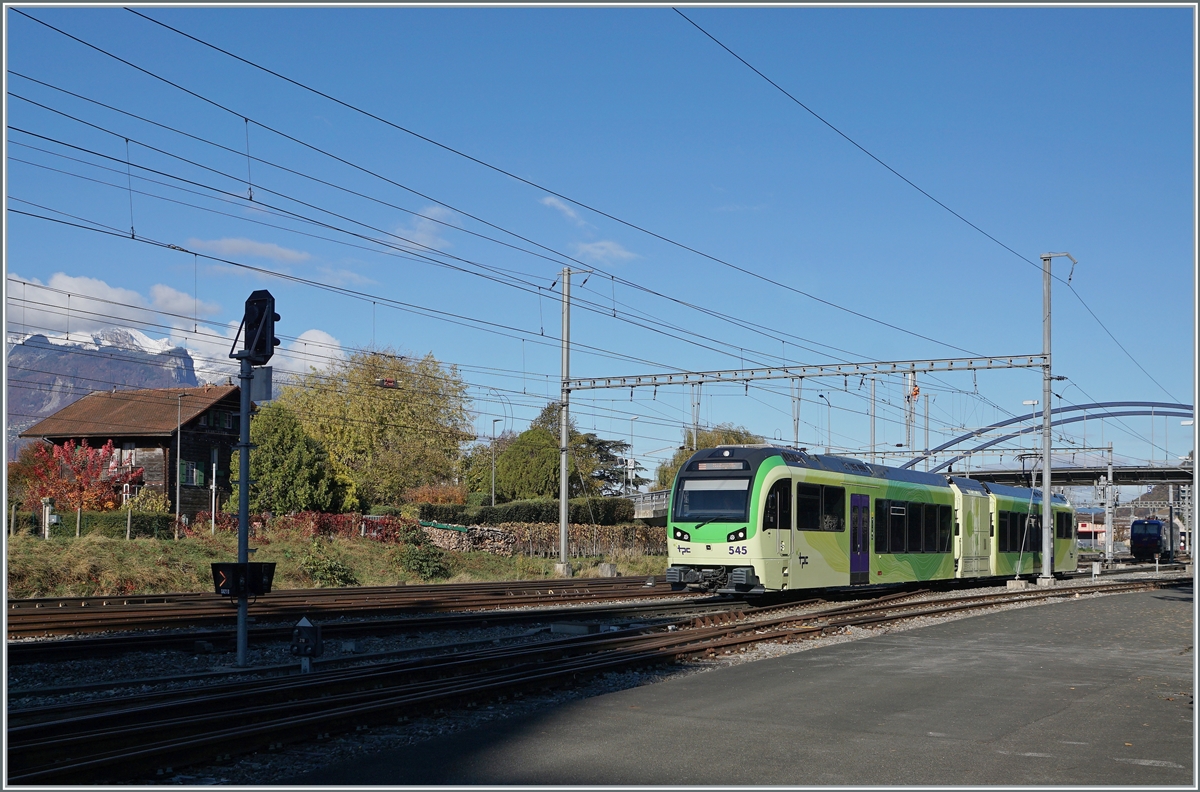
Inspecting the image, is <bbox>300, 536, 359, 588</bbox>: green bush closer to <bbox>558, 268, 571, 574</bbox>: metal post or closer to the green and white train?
<bbox>558, 268, 571, 574</bbox>: metal post

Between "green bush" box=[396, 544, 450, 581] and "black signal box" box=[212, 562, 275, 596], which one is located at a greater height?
"black signal box" box=[212, 562, 275, 596]

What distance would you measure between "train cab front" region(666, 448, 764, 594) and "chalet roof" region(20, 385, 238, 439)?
1674 inches

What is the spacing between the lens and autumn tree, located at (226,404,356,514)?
56500 mm

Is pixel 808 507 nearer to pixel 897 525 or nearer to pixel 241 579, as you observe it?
pixel 897 525

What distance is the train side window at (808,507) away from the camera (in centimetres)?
2281

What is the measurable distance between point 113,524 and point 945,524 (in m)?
30.7

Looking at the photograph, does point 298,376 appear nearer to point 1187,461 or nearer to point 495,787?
point 1187,461

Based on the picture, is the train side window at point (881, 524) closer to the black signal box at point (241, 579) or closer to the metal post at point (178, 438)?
the black signal box at point (241, 579)

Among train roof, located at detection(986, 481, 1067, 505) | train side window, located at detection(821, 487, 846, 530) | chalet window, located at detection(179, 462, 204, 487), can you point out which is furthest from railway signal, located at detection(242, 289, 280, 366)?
chalet window, located at detection(179, 462, 204, 487)

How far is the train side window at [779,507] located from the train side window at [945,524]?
884cm

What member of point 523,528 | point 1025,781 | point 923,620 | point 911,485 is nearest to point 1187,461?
point 523,528

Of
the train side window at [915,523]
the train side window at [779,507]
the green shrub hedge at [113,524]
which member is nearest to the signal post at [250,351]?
the train side window at [779,507]

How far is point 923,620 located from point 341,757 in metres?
15.3

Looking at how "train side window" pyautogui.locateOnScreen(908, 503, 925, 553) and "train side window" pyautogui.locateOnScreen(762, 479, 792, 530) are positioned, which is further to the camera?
"train side window" pyautogui.locateOnScreen(908, 503, 925, 553)
